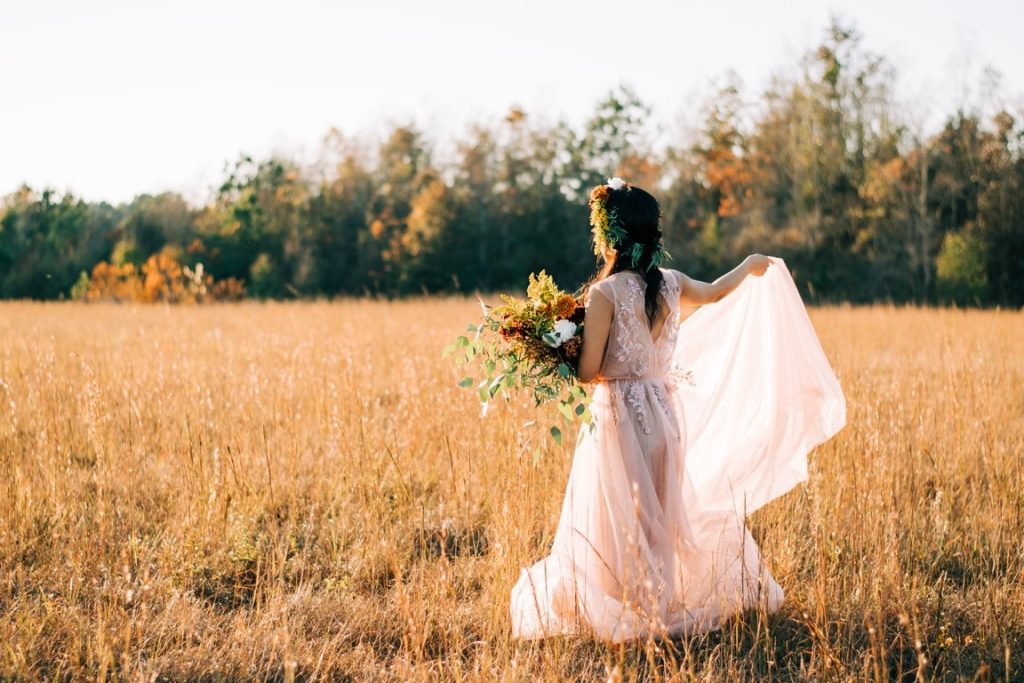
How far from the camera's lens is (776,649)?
341cm

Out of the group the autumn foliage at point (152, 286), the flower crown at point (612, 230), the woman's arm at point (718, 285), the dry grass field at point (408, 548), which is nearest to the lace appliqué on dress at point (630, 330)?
the flower crown at point (612, 230)

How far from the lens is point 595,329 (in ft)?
11.2

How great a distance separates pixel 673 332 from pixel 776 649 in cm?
143

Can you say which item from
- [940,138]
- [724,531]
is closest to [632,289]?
[724,531]

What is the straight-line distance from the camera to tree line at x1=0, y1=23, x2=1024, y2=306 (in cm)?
2559

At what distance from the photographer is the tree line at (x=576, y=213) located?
25594 mm

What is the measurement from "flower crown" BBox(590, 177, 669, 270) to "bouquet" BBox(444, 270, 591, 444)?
300mm

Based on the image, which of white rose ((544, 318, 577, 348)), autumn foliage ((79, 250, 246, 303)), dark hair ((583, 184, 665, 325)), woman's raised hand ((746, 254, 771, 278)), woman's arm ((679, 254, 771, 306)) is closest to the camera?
white rose ((544, 318, 577, 348))

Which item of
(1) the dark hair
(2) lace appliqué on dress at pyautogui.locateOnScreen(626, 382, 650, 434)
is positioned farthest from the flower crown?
(2) lace appliqué on dress at pyautogui.locateOnScreen(626, 382, 650, 434)

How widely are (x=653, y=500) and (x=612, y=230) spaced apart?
3.89 feet

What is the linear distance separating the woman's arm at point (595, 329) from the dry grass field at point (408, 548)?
0.64m

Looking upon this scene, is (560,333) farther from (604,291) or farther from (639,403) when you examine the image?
(639,403)

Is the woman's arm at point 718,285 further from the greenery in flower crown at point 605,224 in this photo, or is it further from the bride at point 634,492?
the greenery in flower crown at point 605,224

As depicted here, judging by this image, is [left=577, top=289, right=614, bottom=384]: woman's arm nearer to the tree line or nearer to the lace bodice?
the lace bodice
